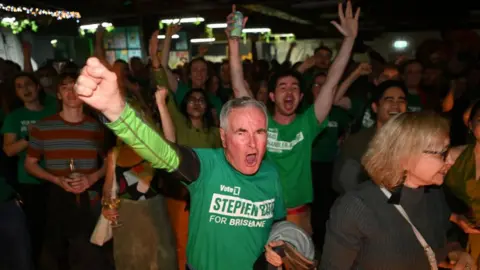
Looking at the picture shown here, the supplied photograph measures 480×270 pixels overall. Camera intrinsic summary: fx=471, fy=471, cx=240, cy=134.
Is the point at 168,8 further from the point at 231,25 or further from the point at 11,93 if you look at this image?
the point at 231,25

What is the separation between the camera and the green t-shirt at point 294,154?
375cm

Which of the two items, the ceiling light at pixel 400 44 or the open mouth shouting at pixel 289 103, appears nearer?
the open mouth shouting at pixel 289 103

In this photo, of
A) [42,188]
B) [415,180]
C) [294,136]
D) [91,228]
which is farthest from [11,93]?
[415,180]

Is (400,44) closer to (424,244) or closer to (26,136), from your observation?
(26,136)

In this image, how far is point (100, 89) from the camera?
68.0 inches

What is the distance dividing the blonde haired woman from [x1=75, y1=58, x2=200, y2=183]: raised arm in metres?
0.76

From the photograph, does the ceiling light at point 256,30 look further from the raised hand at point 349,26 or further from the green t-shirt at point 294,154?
Answer: the green t-shirt at point 294,154

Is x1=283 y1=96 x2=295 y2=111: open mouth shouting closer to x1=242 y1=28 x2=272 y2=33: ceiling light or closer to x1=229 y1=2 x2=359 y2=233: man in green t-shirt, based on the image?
x1=229 y1=2 x2=359 y2=233: man in green t-shirt

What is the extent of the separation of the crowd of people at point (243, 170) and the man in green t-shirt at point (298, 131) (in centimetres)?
1

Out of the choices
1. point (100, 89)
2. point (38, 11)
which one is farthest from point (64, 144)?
point (38, 11)

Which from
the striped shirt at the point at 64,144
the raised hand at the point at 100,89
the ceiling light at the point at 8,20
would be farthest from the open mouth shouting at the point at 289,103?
the ceiling light at the point at 8,20

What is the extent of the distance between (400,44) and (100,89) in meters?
15.8

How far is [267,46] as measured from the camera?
59.2 ft

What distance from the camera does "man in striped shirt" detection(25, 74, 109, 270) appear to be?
4109 millimetres
